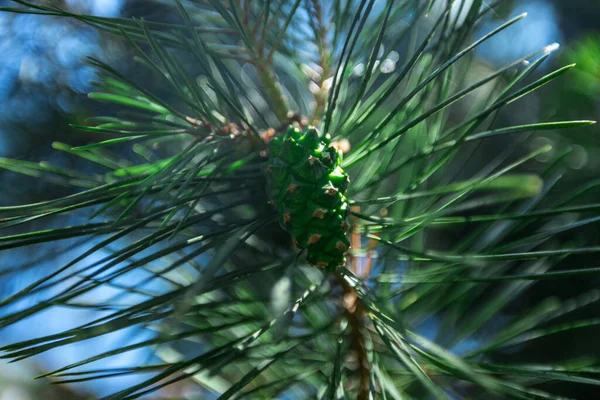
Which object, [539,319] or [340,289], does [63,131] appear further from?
[539,319]

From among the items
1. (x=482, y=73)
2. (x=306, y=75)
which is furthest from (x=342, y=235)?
(x=482, y=73)

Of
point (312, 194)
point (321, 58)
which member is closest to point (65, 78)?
point (321, 58)

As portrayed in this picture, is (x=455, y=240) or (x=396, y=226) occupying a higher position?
(x=455, y=240)

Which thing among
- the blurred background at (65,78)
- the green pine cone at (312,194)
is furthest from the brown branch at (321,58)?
the blurred background at (65,78)

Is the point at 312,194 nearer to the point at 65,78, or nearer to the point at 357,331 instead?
the point at 357,331

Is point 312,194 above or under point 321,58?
under

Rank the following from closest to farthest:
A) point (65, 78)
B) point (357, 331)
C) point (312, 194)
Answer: point (312, 194) < point (357, 331) < point (65, 78)

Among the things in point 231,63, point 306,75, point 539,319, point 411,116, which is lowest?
point 539,319

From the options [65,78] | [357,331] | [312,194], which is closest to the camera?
[312,194]
